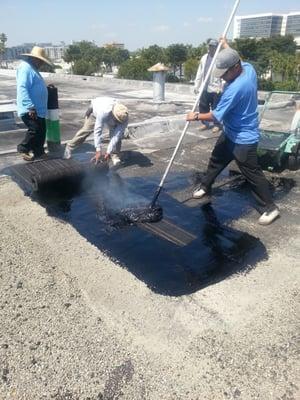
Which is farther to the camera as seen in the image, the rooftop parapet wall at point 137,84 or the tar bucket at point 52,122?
the rooftop parapet wall at point 137,84

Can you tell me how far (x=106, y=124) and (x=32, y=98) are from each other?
131cm

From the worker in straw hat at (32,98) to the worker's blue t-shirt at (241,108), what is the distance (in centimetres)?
321

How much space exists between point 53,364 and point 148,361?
62 cm

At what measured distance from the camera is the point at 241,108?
13.6 ft

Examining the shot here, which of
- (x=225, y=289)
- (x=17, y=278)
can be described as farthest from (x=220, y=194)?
(x=17, y=278)

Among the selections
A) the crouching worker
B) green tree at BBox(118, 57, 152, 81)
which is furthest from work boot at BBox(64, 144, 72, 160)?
→ green tree at BBox(118, 57, 152, 81)

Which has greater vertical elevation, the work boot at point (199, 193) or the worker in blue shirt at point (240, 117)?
the worker in blue shirt at point (240, 117)

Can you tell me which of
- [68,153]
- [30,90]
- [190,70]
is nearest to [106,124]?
[68,153]

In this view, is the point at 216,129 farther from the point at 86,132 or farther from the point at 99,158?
the point at 99,158

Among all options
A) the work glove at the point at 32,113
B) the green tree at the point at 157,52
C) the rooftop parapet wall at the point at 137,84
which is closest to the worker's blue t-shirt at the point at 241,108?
the work glove at the point at 32,113

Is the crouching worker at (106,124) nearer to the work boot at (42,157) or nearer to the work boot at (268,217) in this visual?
the work boot at (42,157)

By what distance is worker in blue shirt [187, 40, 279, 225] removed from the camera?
3.99 meters

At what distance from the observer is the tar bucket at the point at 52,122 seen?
21.7 feet

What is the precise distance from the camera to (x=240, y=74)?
13.3ft
